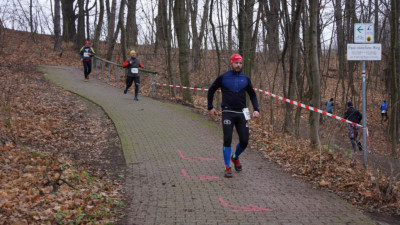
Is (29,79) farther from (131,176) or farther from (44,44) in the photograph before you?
(44,44)

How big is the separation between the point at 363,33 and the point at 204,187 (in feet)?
14.2

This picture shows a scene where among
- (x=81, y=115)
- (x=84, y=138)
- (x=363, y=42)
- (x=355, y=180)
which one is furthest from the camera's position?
(x=81, y=115)

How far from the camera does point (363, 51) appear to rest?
7.54 metres

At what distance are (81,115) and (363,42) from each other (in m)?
8.92

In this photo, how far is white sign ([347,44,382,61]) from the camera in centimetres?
751

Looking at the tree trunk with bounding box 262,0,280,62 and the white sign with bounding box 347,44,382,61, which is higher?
the tree trunk with bounding box 262,0,280,62

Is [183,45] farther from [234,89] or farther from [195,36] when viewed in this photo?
[195,36]

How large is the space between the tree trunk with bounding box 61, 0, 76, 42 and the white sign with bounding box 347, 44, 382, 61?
31.9 meters

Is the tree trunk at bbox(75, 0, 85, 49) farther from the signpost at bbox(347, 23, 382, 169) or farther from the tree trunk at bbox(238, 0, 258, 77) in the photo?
the signpost at bbox(347, 23, 382, 169)

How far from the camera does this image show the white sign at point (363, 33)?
7.59 meters

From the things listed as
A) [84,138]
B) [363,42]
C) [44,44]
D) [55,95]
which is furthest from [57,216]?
[44,44]

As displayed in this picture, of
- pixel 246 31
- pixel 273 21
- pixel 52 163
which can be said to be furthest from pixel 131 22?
pixel 52 163

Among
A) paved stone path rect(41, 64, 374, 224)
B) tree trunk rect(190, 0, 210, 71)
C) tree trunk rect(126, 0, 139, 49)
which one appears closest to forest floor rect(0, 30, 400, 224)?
paved stone path rect(41, 64, 374, 224)

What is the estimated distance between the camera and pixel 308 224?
483cm
